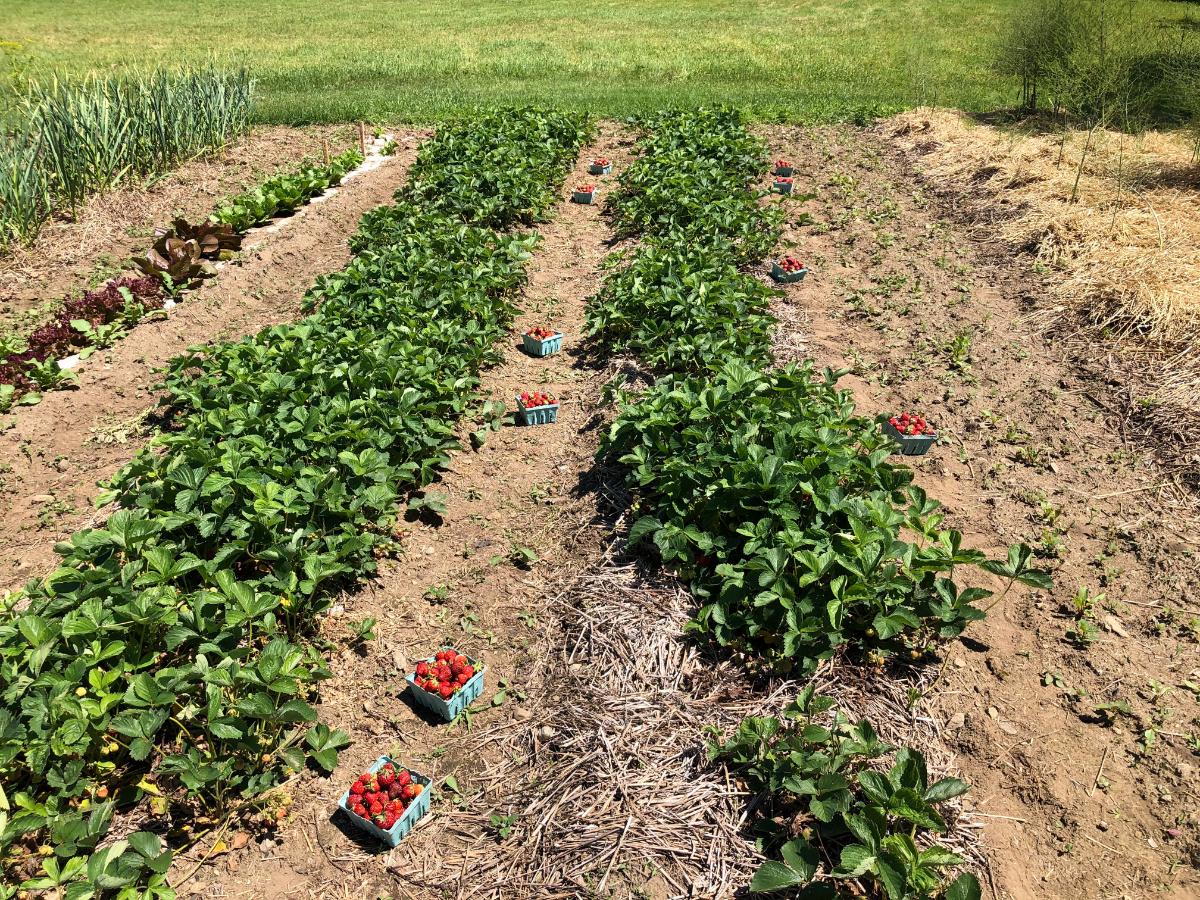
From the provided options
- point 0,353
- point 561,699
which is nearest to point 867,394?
point 561,699

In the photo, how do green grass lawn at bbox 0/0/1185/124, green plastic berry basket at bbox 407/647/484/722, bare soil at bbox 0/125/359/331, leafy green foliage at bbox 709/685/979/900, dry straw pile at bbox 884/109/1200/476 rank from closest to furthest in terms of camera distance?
1. leafy green foliage at bbox 709/685/979/900
2. green plastic berry basket at bbox 407/647/484/722
3. dry straw pile at bbox 884/109/1200/476
4. bare soil at bbox 0/125/359/331
5. green grass lawn at bbox 0/0/1185/124

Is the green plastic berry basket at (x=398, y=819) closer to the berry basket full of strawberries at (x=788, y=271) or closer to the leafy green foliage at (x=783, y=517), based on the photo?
the leafy green foliage at (x=783, y=517)

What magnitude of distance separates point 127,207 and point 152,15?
27649mm

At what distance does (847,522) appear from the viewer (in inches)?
162

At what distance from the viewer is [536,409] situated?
6.34m

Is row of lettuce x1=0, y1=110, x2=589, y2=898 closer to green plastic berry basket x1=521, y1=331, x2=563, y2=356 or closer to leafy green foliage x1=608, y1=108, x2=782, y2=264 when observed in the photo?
green plastic berry basket x1=521, y1=331, x2=563, y2=356

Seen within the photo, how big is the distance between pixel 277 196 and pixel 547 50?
1582 centimetres

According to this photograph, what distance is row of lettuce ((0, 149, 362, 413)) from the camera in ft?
22.2

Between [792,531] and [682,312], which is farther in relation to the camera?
[682,312]

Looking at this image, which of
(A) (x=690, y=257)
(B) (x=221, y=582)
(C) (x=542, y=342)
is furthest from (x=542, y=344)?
(B) (x=221, y=582)

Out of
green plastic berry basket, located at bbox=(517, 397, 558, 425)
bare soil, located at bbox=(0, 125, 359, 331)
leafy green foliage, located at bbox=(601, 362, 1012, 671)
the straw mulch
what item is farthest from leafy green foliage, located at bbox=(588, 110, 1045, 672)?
bare soil, located at bbox=(0, 125, 359, 331)

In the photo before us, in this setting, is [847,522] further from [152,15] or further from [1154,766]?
[152,15]

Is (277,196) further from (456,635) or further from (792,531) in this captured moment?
(792,531)

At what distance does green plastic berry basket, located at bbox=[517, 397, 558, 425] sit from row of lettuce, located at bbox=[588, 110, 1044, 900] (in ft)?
3.04
